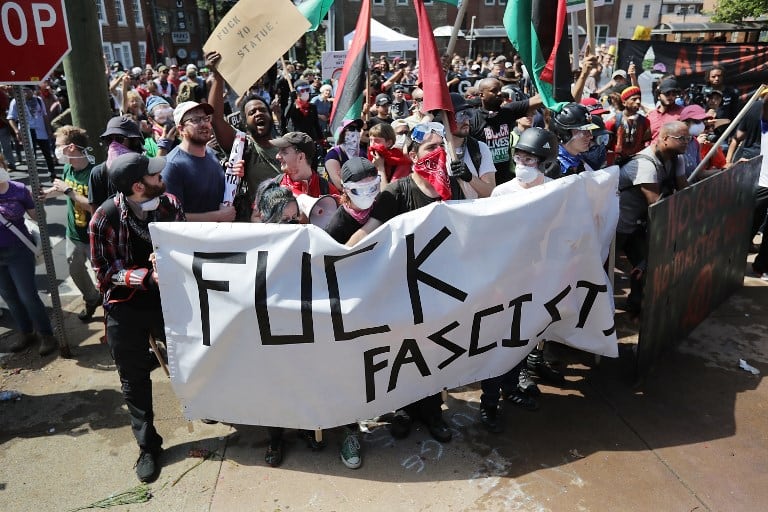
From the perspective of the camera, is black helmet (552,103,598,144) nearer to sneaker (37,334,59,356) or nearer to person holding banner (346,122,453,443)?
person holding banner (346,122,453,443)

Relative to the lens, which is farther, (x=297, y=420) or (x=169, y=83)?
(x=169, y=83)

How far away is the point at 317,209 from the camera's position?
3.57 m

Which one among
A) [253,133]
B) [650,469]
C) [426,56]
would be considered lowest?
[650,469]

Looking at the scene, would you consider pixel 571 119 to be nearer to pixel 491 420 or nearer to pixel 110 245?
pixel 491 420

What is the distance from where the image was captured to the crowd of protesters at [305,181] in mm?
3213

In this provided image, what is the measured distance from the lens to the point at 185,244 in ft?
9.94

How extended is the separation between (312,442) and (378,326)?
3.15ft

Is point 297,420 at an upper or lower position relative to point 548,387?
upper

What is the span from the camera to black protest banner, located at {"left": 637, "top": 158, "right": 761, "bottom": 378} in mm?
3814

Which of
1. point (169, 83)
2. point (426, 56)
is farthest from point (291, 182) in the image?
point (169, 83)

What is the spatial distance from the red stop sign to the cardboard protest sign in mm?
1120

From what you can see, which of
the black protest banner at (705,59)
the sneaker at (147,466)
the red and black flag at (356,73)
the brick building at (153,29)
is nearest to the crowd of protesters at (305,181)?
the sneaker at (147,466)

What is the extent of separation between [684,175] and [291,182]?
3254mm

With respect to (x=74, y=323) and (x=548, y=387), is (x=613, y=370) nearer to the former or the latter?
(x=548, y=387)
